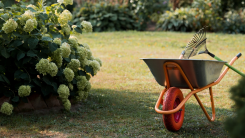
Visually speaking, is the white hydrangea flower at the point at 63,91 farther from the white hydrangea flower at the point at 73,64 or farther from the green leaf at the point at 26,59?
the green leaf at the point at 26,59

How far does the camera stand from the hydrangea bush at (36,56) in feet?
9.94

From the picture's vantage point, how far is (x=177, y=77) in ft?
9.43

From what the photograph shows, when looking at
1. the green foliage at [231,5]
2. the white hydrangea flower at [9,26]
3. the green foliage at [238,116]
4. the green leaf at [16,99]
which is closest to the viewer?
the green foliage at [238,116]

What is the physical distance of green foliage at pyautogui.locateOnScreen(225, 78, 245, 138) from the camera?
0.96 meters

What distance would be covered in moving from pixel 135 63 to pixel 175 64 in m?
4.51

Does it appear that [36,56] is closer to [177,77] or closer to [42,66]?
[42,66]

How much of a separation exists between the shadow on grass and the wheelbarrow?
0.27 m

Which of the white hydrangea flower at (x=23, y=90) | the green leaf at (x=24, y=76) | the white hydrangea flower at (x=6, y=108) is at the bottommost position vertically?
the white hydrangea flower at (x=6, y=108)

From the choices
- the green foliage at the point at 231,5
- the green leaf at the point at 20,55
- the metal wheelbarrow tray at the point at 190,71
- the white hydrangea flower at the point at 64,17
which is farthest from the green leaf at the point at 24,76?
the green foliage at the point at 231,5


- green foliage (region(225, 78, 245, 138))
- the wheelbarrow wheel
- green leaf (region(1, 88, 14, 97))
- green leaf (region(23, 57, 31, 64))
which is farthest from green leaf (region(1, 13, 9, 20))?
green foliage (region(225, 78, 245, 138))

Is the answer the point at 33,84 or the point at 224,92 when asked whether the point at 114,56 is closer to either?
the point at 224,92

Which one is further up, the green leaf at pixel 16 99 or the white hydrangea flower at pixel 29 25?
the white hydrangea flower at pixel 29 25

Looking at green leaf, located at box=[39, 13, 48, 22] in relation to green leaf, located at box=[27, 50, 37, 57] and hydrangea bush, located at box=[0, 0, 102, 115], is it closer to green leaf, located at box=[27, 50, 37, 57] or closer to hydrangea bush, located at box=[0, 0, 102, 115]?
hydrangea bush, located at box=[0, 0, 102, 115]

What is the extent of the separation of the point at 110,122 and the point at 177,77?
985 millimetres
